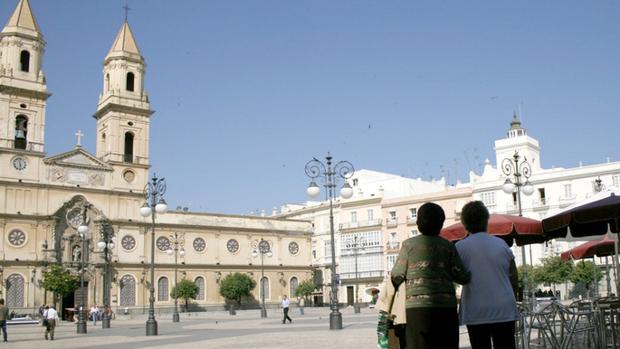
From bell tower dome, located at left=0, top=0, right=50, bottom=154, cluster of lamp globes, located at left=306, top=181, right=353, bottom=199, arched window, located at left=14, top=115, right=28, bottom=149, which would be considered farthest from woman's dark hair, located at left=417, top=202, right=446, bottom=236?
arched window, located at left=14, top=115, right=28, bottom=149

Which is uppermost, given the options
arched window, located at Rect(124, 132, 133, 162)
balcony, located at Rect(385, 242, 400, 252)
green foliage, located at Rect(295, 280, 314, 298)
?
arched window, located at Rect(124, 132, 133, 162)

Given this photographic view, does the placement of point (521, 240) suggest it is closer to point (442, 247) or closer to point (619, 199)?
point (619, 199)

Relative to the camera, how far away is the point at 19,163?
49188mm

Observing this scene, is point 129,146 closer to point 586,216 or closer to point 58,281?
point 58,281

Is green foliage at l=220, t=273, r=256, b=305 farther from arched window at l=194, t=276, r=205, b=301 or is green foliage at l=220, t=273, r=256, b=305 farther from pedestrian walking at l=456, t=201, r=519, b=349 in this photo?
pedestrian walking at l=456, t=201, r=519, b=349

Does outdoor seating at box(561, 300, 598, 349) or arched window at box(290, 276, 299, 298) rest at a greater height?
outdoor seating at box(561, 300, 598, 349)

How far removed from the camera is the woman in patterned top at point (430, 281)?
5332 millimetres

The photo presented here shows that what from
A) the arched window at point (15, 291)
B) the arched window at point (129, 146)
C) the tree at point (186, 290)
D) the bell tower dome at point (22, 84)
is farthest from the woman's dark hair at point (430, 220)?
the arched window at point (129, 146)

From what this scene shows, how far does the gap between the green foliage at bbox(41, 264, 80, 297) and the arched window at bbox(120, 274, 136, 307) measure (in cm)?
496

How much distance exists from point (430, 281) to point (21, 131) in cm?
5076

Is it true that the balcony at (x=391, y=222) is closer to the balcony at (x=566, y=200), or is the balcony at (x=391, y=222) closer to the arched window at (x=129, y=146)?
the balcony at (x=566, y=200)

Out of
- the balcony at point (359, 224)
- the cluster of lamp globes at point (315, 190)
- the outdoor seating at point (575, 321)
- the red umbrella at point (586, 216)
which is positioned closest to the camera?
the red umbrella at point (586, 216)

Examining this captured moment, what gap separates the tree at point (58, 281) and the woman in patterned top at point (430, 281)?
45944mm

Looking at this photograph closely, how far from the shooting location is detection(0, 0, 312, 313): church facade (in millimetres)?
48812
